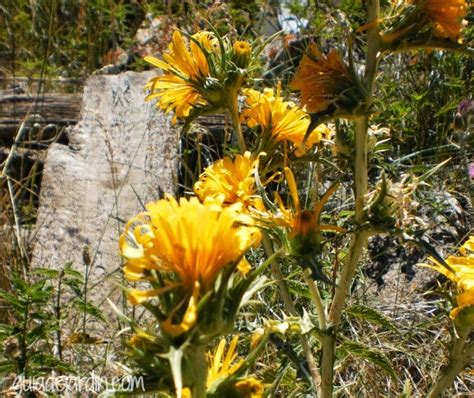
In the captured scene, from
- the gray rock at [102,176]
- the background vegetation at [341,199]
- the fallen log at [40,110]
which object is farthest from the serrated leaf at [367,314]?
the fallen log at [40,110]

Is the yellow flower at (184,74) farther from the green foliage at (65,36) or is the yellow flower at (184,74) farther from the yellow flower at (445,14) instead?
the green foliage at (65,36)

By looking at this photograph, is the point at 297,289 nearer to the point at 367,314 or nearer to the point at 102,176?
the point at 367,314

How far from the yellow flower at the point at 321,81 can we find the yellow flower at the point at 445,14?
19cm

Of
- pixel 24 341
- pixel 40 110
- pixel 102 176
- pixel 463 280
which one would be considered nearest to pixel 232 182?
pixel 463 280

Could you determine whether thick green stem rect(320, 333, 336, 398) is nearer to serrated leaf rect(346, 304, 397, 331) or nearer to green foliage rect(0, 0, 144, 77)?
serrated leaf rect(346, 304, 397, 331)

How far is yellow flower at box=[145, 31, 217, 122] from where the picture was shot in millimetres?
1712

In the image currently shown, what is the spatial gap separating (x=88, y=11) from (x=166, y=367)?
474cm

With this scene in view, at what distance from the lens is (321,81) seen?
139 cm

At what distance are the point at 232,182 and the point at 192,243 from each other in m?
0.59

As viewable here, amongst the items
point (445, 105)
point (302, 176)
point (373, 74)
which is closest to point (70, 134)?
point (302, 176)

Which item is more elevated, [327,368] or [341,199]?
[341,199]

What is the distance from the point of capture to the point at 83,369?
2436 millimetres

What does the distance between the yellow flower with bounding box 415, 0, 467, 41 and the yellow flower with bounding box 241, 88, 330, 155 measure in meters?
0.45

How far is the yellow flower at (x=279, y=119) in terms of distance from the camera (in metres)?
1.74
